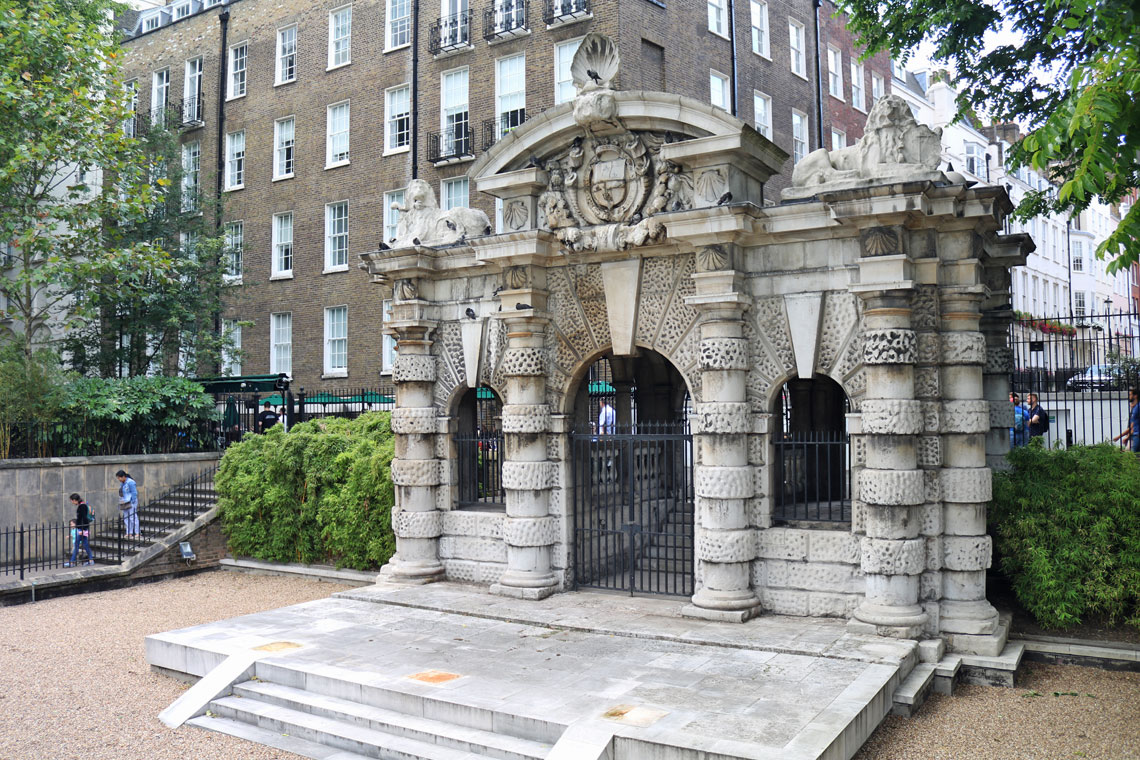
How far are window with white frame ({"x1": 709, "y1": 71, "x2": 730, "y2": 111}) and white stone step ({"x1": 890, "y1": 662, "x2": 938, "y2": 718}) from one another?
1919cm

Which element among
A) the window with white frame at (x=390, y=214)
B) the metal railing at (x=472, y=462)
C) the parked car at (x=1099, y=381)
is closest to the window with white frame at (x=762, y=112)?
the window with white frame at (x=390, y=214)

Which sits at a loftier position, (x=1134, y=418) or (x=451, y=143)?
(x=451, y=143)

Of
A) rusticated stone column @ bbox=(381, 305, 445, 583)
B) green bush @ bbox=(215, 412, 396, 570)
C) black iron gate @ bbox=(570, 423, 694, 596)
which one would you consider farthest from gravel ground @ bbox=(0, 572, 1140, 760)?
black iron gate @ bbox=(570, 423, 694, 596)

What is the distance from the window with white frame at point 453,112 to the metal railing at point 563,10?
10.3 feet

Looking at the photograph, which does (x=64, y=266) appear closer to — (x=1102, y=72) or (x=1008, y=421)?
(x=1008, y=421)

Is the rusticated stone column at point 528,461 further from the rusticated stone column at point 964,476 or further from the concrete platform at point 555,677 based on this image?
the rusticated stone column at point 964,476

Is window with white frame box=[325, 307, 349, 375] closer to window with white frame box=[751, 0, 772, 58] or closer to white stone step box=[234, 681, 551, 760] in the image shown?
window with white frame box=[751, 0, 772, 58]

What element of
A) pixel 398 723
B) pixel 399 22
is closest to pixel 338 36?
pixel 399 22

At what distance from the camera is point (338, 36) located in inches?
1105

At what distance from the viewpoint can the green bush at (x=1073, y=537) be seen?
32.1 ft

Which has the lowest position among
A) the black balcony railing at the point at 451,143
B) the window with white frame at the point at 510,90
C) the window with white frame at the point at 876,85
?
the black balcony railing at the point at 451,143

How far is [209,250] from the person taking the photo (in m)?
24.4

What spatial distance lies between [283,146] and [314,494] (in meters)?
17.0

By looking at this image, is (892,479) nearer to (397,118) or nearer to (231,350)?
(397,118)
